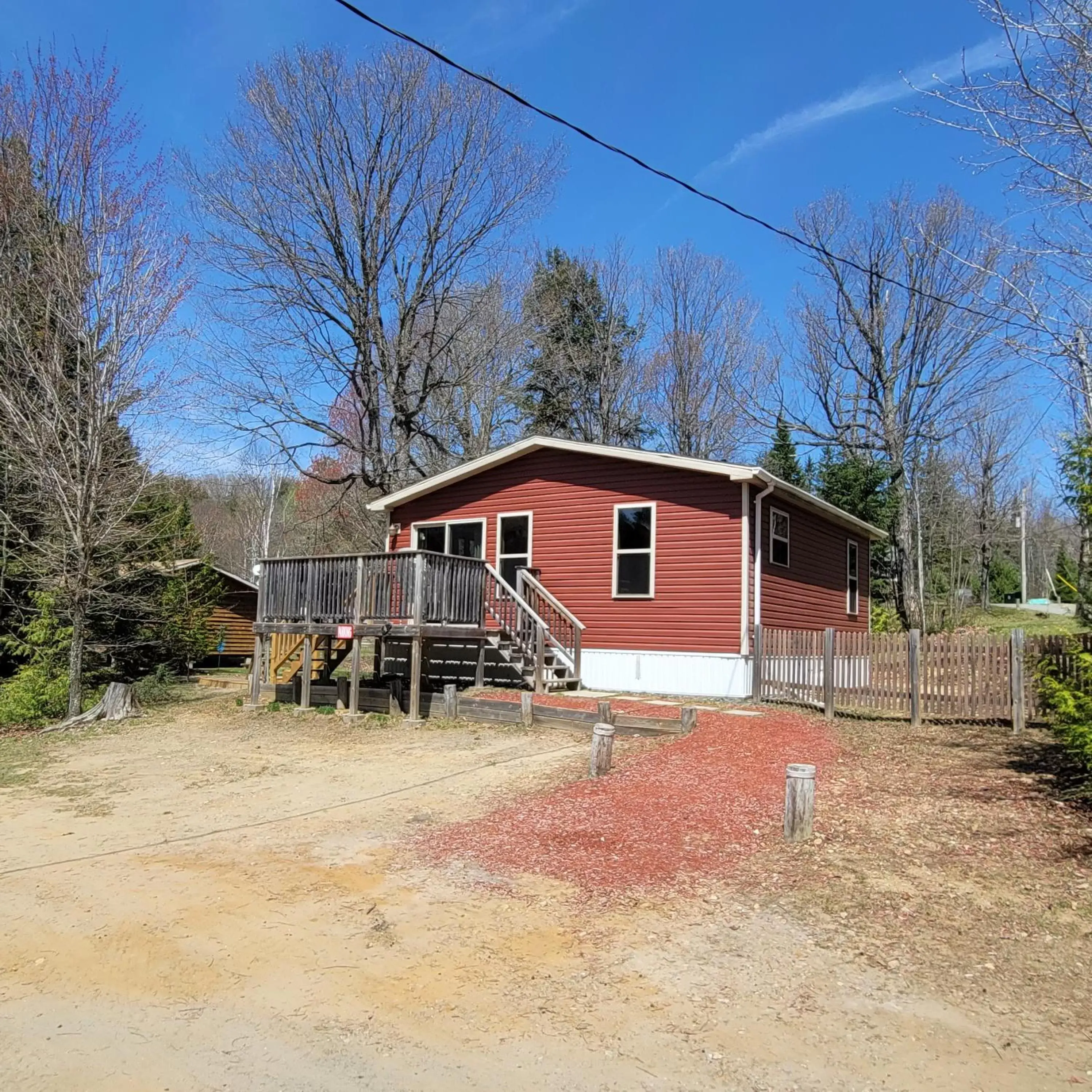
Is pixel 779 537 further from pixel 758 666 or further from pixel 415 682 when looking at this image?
pixel 415 682

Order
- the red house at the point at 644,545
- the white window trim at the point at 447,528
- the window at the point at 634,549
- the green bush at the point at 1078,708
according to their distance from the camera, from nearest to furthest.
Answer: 1. the green bush at the point at 1078,708
2. the red house at the point at 644,545
3. the window at the point at 634,549
4. the white window trim at the point at 447,528

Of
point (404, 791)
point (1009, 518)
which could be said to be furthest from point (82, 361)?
point (1009, 518)

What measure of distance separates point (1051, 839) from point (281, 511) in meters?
46.0

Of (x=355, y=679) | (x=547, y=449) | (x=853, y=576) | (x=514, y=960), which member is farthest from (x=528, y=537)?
(x=514, y=960)

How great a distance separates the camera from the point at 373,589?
13.0 metres

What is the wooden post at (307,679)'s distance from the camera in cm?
1388

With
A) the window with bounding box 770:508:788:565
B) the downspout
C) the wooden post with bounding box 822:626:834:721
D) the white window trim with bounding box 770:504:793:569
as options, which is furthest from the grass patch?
the wooden post with bounding box 822:626:834:721

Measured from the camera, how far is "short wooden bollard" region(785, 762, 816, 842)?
235 inches

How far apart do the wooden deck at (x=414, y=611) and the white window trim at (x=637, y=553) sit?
1.06m

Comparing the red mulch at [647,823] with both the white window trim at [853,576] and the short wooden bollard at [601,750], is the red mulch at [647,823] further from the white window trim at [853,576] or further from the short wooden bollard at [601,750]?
the white window trim at [853,576]

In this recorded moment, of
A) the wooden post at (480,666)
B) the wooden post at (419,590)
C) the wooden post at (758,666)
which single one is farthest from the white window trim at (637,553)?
the wooden post at (419,590)

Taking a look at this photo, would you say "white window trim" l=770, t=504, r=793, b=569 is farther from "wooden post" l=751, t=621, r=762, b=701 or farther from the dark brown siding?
the dark brown siding

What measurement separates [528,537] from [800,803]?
11.1 m

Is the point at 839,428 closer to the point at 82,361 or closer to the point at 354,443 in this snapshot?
the point at 354,443
